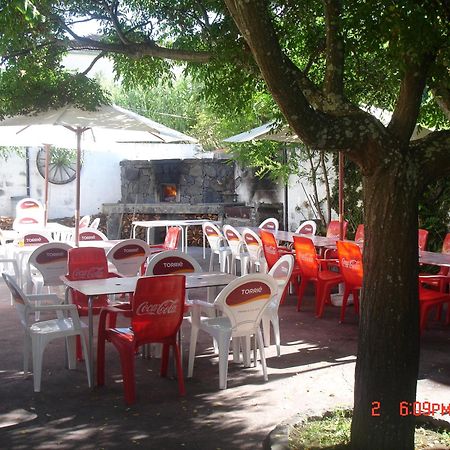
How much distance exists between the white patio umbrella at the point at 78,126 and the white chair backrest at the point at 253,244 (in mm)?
1513

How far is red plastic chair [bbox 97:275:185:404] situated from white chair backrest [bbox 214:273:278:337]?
0.38 meters

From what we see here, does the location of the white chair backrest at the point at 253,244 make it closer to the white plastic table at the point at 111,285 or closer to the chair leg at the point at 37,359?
the white plastic table at the point at 111,285

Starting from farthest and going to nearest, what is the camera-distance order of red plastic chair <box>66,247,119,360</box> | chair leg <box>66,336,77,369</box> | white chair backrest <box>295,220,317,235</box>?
white chair backrest <box>295,220,317,235</box> → red plastic chair <box>66,247,119,360</box> → chair leg <box>66,336,77,369</box>

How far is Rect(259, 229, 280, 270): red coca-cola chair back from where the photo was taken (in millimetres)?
8391

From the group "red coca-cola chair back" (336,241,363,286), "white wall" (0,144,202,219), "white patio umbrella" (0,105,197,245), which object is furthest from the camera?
"white wall" (0,144,202,219)

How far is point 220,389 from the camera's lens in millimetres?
5074

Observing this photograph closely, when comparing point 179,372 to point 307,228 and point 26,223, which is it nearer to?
point 307,228

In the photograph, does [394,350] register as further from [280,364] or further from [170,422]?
[280,364]

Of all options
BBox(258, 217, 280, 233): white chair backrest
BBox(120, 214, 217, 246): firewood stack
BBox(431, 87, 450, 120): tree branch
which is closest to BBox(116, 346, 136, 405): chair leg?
BBox(431, 87, 450, 120): tree branch

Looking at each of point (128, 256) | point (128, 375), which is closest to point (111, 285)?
point (128, 375)

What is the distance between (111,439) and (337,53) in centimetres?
256

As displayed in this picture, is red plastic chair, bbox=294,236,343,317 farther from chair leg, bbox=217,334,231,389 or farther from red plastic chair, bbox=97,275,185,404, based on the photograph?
red plastic chair, bbox=97,275,185,404

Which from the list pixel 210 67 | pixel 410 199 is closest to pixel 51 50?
pixel 210 67

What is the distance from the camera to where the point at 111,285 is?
17.7 feet
